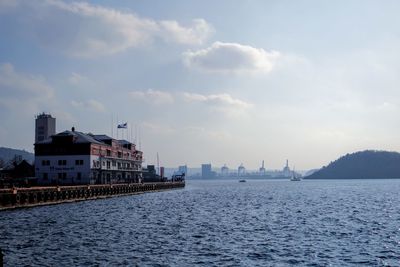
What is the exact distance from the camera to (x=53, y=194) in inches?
3300

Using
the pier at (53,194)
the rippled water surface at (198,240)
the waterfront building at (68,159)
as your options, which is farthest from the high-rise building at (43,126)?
the rippled water surface at (198,240)

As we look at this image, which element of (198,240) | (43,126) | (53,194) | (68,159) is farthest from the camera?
(43,126)

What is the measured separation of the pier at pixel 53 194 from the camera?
231 feet

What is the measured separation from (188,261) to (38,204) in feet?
171

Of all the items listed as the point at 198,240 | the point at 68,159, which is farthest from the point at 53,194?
the point at 198,240

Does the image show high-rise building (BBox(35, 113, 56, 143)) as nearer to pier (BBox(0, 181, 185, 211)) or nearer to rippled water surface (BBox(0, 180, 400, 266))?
pier (BBox(0, 181, 185, 211))

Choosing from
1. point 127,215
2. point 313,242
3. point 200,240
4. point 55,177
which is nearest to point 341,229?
point 313,242

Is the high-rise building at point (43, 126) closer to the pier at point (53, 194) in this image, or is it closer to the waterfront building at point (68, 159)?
the waterfront building at point (68, 159)

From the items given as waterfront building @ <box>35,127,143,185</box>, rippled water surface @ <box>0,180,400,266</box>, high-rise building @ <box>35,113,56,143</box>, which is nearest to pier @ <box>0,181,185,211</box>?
waterfront building @ <box>35,127,143,185</box>

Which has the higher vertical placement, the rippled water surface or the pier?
the pier

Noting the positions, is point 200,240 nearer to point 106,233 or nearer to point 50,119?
point 106,233

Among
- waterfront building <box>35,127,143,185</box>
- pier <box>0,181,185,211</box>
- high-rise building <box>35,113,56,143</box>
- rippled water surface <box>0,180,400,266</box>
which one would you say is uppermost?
high-rise building <box>35,113,56,143</box>

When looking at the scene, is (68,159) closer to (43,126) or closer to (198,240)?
(43,126)

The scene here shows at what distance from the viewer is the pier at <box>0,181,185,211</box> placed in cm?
7029
